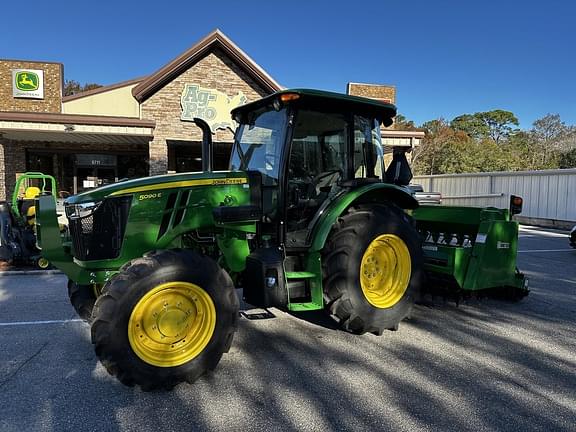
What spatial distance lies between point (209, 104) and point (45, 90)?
5.56m

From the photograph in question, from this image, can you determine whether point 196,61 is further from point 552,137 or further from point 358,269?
point 552,137

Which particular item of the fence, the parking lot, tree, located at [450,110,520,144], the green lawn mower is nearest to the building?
the green lawn mower

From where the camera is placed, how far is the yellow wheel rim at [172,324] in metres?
3.20

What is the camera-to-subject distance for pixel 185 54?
1389cm

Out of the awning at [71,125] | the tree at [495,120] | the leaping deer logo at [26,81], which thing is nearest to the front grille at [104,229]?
the awning at [71,125]

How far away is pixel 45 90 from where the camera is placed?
14570 millimetres

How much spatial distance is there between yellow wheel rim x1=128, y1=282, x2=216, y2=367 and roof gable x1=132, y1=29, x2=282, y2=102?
12.0 meters

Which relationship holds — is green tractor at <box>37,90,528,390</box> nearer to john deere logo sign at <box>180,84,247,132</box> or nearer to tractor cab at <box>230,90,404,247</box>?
tractor cab at <box>230,90,404,247</box>

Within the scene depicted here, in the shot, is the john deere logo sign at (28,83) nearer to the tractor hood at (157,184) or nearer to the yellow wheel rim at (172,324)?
the tractor hood at (157,184)

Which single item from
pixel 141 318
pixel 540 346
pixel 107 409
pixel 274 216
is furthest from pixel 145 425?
pixel 540 346

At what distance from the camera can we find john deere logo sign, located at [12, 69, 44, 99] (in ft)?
46.7

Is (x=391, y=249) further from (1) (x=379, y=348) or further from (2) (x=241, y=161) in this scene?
(2) (x=241, y=161)

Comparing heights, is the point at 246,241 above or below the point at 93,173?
below

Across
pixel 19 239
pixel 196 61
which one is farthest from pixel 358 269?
pixel 196 61
